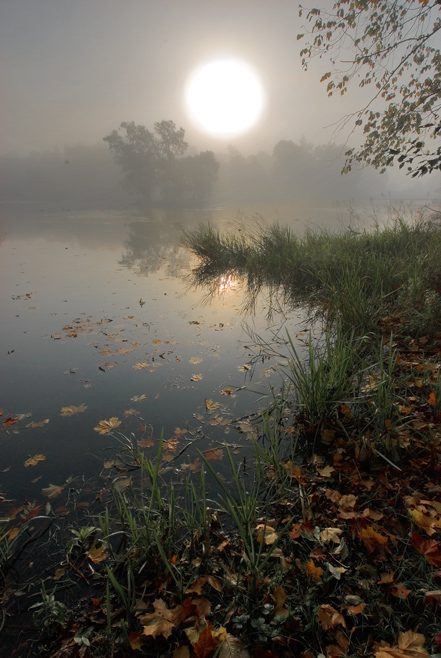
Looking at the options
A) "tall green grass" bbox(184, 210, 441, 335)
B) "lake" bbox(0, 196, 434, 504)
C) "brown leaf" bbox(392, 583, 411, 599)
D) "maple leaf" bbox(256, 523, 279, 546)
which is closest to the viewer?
"brown leaf" bbox(392, 583, 411, 599)

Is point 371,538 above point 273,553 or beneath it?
above

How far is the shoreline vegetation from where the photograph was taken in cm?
153

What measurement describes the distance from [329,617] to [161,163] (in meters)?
69.0

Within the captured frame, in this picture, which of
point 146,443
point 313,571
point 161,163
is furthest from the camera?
point 161,163

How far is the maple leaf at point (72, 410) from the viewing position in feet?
11.3

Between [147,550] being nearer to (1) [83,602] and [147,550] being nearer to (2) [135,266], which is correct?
(1) [83,602]

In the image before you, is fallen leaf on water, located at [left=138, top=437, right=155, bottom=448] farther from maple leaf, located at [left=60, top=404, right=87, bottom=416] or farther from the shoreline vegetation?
maple leaf, located at [left=60, top=404, right=87, bottom=416]

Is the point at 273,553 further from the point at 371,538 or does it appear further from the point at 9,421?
the point at 9,421

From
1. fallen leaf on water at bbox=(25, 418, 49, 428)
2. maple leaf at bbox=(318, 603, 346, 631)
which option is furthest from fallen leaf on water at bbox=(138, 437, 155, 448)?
maple leaf at bbox=(318, 603, 346, 631)

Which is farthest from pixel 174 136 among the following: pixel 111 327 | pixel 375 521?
pixel 375 521

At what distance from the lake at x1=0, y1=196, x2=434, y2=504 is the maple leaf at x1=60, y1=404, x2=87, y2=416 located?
0.7 inches

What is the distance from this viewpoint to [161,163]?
61.6 metres

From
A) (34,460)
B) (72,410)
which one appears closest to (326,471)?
(34,460)

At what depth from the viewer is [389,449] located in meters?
2.54
